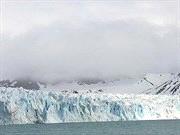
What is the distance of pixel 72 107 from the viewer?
84500mm

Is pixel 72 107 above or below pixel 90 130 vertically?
above

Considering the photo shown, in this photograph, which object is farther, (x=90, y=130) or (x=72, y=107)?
(x=72, y=107)

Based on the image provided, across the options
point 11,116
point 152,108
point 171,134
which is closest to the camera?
point 171,134

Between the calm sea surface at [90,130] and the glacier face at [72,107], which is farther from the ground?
the glacier face at [72,107]

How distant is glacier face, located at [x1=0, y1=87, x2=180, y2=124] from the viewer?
7838cm

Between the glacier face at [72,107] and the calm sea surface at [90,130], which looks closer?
the calm sea surface at [90,130]

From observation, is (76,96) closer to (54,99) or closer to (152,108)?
(54,99)

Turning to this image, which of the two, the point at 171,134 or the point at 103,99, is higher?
the point at 103,99

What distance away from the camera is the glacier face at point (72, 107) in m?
78.4

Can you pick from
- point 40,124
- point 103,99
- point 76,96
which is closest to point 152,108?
point 103,99

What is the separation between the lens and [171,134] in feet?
212

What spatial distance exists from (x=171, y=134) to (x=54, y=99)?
92.0ft

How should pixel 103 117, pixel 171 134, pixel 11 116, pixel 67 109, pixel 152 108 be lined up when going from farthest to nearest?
1. pixel 152 108
2. pixel 103 117
3. pixel 67 109
4. pixel 11 116
5. pixel 171 134

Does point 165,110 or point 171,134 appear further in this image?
point 165,110
